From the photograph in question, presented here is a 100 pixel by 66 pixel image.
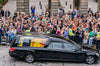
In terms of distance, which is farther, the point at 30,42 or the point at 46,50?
the point at 30,42

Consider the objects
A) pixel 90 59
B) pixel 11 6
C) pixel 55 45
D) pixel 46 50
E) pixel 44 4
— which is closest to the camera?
pixel 46 50

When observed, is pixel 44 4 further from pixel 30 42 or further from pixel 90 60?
pixel 90 60

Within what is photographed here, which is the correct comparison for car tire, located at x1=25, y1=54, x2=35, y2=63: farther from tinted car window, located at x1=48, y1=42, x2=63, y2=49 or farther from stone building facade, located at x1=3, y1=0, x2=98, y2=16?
stone building facade, located at x1=3, y1=0, x2=98, y2=16

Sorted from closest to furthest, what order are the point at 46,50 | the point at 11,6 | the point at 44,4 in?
the point at 46,50
the point at 44,4
the point at 11,6

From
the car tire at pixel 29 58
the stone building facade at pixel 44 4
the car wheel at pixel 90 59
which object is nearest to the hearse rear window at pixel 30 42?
the car tire at pixel 29 58

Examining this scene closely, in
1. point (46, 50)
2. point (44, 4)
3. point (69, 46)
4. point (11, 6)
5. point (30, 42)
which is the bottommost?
point (46, 50)

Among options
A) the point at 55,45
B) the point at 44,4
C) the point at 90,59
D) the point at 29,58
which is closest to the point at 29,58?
the point at 29,58

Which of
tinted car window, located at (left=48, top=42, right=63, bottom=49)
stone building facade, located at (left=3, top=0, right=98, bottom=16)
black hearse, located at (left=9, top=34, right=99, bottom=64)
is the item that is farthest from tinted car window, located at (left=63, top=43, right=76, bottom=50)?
stone building facade, located at (left=3, top=0, right=98, bottom=16)

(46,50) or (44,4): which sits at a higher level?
(44,4)

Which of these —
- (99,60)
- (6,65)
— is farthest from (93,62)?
(6,65)

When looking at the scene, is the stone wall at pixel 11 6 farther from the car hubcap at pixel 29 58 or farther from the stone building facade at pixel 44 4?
the car hubcap at pixel 29 58

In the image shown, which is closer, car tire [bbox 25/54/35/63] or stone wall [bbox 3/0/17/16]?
car tire [bbox 25/54/35/63]

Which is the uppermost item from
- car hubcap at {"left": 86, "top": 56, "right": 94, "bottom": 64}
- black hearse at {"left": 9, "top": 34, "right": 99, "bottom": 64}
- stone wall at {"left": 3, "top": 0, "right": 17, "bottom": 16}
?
stone wall at {"left": 3, "top": 0, "right": 17, "bottom": 16}

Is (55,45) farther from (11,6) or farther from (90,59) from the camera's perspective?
(11,6)
